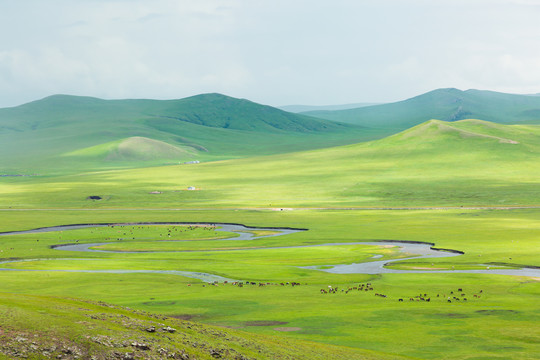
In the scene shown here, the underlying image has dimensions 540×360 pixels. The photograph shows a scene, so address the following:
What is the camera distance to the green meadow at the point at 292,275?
104 ft

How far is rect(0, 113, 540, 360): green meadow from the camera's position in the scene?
31641mm

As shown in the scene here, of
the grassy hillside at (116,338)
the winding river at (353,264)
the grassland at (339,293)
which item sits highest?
the grassy hillside at (116,338)

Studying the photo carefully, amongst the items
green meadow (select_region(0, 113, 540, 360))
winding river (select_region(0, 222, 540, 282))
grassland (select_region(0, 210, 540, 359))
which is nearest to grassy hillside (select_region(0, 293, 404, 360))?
green meadow (select_region(0, 113, 540, 360))

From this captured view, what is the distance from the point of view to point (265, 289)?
170ft

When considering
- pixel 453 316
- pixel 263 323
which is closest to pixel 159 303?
pixel 263 323

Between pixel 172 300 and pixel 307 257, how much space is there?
97.6ft

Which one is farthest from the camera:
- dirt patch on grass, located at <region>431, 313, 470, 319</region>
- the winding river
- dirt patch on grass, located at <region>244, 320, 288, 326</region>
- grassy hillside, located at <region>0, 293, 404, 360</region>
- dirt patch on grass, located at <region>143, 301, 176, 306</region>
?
the winding river

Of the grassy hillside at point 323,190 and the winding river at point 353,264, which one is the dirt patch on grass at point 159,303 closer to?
the winding river at point 353,264

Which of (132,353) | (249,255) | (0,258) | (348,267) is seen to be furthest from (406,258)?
(132,353)

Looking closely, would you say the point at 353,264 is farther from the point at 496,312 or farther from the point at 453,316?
the point at 453,316

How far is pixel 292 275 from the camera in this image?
60219 millimetres

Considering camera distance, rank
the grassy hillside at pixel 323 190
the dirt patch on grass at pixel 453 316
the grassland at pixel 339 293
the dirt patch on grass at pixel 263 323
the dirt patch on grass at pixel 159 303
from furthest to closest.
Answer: the grassy hillside at pixel 323 190 < the dirt patch on grass at pixel 159 303 < the dirt patch on grass at pixel 453 316 < the dirt patch on grass at pixel 263 323 < the grassland at pixel 339 293

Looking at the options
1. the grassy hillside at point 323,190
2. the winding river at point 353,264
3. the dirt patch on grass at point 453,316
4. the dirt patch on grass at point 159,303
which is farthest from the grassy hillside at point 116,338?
the grassy hillside at point 323,190

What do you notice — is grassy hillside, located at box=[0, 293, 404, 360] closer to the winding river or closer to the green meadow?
the green meadow
